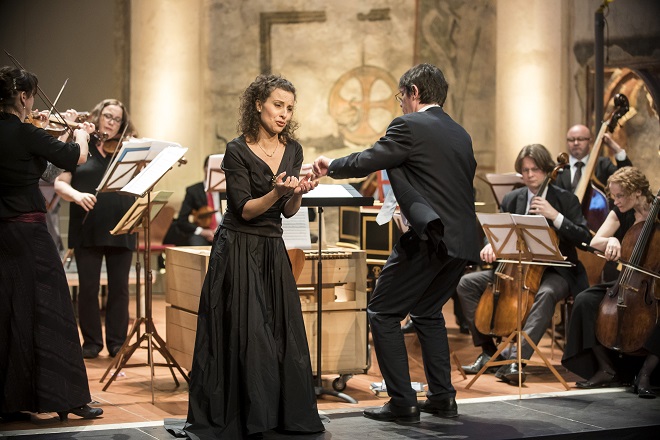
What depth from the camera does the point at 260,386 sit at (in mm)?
4039

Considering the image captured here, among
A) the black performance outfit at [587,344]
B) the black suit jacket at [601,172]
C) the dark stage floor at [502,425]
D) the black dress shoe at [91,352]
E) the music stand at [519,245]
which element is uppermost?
the black suit jacket at [601,172]

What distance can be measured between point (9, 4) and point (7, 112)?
5.43m

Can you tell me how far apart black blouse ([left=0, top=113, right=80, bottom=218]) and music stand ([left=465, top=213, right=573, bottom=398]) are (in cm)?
223

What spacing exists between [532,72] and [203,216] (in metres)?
3.61

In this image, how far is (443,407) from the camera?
468 centimetres

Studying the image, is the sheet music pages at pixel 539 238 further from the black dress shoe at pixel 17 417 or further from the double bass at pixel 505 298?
the black dress shoe at pixel 17 417

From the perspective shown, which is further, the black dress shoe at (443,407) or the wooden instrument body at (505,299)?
the wooden instrument body at (505,299)

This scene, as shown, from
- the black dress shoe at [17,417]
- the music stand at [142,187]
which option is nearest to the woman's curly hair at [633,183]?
the music stand at [142,187]

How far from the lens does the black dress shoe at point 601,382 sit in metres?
5.45

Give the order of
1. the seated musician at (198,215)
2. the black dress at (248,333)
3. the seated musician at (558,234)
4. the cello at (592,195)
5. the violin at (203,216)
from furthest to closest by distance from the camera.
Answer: the violin at (203,216) → the seated musician at (198,215) → the cello at (592,195) → the seated musician at (558,234) → the black dress at (248,333)

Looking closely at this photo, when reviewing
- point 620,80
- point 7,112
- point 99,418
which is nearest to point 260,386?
point 99,418

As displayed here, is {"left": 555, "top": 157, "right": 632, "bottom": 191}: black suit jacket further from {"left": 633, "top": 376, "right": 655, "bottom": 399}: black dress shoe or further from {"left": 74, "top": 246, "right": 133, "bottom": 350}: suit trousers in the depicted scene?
{"left": 74, "top": 246, "right": 133, "bottom": 350}: suit trousers

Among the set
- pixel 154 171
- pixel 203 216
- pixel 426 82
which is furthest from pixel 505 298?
pixel 203 216

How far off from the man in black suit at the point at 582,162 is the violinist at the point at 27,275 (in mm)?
3858
